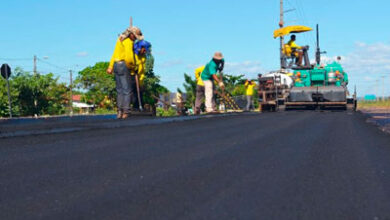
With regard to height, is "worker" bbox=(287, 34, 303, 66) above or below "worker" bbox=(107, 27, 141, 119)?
above

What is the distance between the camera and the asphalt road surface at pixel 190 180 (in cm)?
236

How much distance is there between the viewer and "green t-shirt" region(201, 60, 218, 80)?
14773mm

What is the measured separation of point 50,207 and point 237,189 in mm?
1085

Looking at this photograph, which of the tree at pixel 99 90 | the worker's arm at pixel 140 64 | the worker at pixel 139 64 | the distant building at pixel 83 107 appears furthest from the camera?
the distant building at pixel 83 107

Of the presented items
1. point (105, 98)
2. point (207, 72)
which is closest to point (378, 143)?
point (207, 72)

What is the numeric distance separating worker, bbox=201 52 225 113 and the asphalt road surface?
371 inches

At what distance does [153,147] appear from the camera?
498cm

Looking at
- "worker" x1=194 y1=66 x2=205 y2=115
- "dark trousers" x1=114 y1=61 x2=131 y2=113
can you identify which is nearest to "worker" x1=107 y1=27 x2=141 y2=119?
"dark trousers" x1=114 y1=61 x2=131 y2=113

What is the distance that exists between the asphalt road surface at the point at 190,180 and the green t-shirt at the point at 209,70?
9447 mm

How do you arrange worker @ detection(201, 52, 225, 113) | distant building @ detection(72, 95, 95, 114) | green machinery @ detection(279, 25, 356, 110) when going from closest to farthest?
worker @ detection(201, 52, 225, 113), green machinery @ detection(279, 25, 356, 110), distant building @ detection(72, 95, 95, 114)

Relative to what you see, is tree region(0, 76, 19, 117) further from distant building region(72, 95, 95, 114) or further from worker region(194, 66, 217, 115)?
worker region(194, 66, 217, 115)

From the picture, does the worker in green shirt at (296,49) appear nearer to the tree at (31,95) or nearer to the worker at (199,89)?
the worker at (199,89)

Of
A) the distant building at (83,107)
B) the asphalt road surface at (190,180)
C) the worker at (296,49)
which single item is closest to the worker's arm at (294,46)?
the worker at (296,49)

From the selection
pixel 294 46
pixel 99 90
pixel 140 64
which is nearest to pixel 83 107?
pixel 99 90
